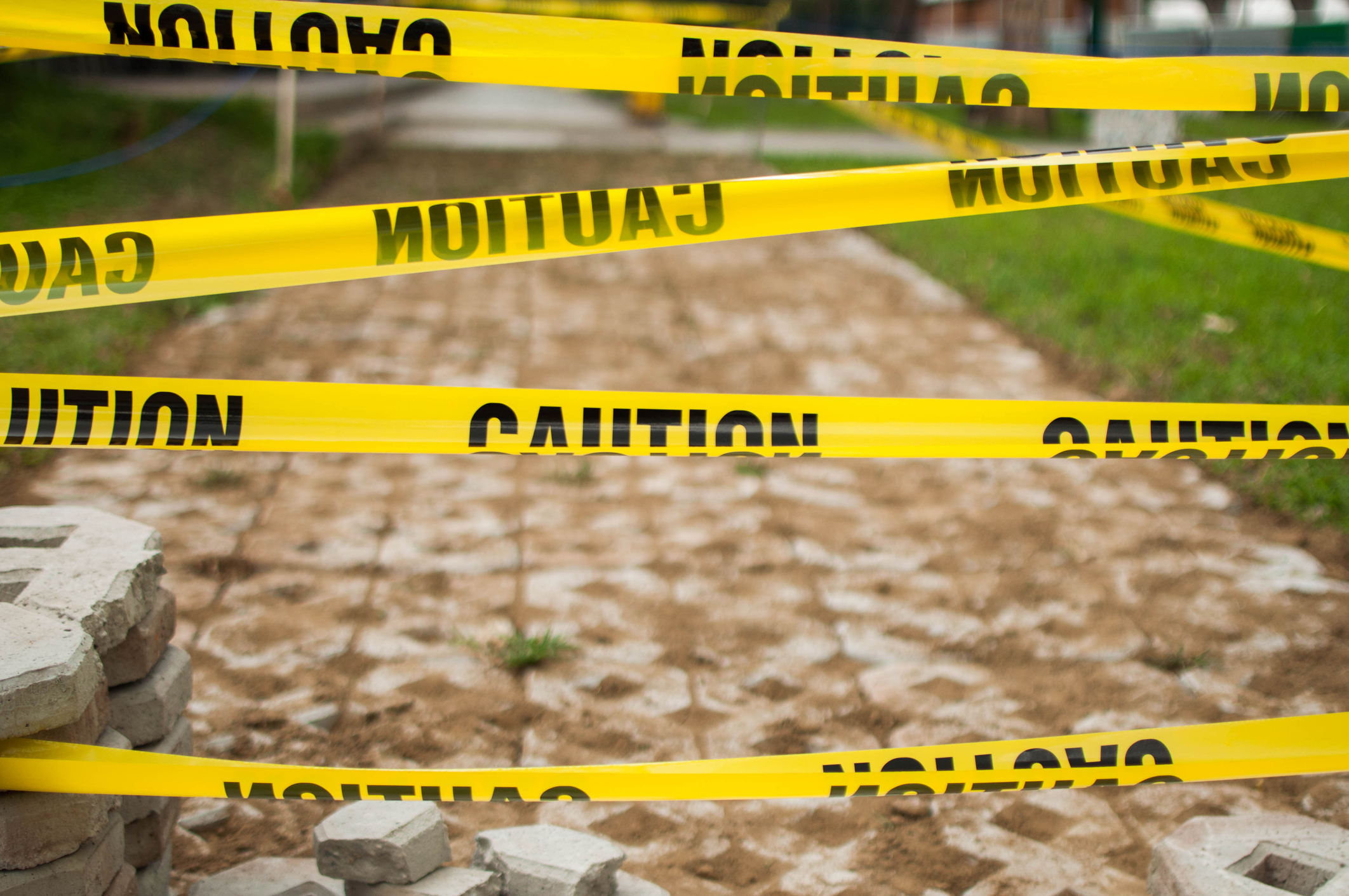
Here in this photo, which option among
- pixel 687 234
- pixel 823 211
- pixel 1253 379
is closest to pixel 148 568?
pixel 687 234

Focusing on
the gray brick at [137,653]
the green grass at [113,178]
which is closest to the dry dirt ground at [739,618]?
the green grass at [113,178]

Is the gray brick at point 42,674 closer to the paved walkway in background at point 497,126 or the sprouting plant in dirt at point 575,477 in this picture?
the sprouting plant in dirt at point 575,477

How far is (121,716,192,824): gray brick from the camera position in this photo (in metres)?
1.99

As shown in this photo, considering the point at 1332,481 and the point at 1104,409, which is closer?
the point at 1104,409

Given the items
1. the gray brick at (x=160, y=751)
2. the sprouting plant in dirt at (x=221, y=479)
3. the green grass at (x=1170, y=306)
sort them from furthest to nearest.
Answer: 1. the green grass at (x=1170, y=306)
2. the sprouting plant in dirt at (x=221, y=479)
3. the gray brick at (x=160, y=751)

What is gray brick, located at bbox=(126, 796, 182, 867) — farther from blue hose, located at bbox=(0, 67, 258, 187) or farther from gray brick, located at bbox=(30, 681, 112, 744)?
blue hose, located at bbox=(0, 67, 258, 187)

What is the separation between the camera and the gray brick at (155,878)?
6.64ft

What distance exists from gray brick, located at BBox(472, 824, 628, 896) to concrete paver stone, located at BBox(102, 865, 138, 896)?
65cm

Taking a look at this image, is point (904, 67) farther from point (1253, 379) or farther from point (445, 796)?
point (1253, 379)

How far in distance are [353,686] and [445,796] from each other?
1038 mm

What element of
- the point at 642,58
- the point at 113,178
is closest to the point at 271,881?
the point at 642,58

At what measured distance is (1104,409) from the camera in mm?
1943

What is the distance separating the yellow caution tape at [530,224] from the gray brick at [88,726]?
2.37ft

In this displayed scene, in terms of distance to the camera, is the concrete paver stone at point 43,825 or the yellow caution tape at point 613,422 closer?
the concrete paver stone at point 43,825
